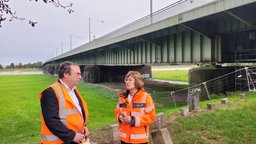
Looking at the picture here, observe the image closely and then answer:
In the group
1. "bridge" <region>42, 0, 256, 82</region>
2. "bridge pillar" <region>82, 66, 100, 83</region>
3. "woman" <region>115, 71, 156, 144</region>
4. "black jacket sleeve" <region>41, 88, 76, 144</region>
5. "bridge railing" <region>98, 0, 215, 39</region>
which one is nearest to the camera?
"black jacket sleeve" <region>41, 88, 76, 144</region>

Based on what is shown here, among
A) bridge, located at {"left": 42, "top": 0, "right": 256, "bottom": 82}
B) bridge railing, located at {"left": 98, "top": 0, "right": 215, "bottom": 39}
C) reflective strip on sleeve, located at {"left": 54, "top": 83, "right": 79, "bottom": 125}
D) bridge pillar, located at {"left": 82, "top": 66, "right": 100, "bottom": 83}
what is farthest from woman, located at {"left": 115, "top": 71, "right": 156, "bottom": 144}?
bridge pillar, located at {"left": 82, "top": 66, "right": 100, "bottom": 83}

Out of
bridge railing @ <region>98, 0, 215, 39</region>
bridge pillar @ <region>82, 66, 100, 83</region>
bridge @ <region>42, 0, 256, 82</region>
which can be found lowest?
bridge pillar @ <region>82, 66, 100, 83</region>

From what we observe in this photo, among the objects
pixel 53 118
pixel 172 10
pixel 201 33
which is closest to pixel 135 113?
pixel 53 118

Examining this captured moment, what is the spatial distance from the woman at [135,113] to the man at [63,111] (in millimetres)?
752

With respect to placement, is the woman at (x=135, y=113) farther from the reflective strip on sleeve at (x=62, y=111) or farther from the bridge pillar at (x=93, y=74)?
the bridge pillar at (x=93, y=74)

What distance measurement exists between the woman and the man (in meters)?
0.75

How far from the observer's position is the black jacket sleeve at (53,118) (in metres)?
3.48

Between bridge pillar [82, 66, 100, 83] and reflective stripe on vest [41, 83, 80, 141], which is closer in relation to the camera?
reflective stripe on vest [41, 83, 80, 141]

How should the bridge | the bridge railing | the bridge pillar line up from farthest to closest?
the bridge pillar, the bridge railing, the bridge

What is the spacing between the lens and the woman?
4273 mm

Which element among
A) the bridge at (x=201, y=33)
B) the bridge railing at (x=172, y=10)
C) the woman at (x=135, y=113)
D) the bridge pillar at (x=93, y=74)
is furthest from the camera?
the bridge pillar at (x=93, y=74)

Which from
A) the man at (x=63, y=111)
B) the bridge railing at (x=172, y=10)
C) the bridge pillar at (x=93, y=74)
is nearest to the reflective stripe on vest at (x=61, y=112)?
the man at (x=63, y=111)

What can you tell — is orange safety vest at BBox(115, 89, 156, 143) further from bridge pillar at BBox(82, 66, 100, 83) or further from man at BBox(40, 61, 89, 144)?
bridge pillar at BBox(82, 66, 100, 83)

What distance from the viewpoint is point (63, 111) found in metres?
3.56
